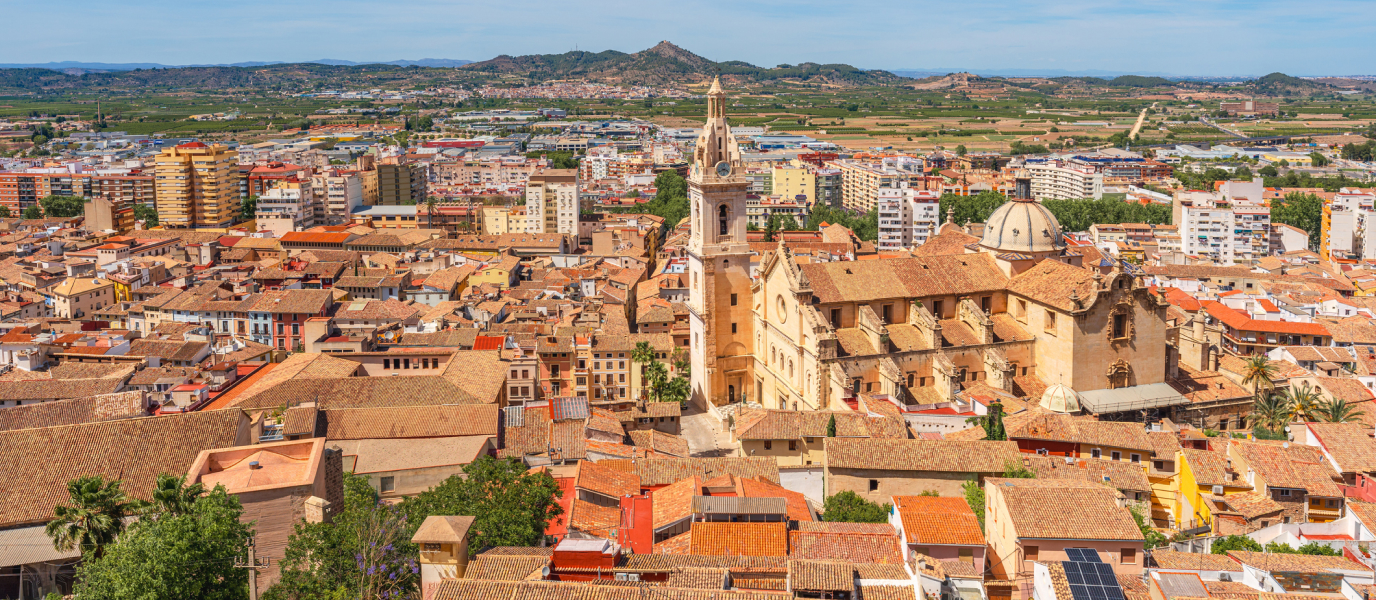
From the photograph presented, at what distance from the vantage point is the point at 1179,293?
74938mm

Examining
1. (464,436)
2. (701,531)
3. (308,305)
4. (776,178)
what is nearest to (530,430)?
(464,436)

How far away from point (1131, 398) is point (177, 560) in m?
38.9

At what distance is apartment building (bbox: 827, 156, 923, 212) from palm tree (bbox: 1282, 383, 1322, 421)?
96594mm

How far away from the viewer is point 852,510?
3453 cm

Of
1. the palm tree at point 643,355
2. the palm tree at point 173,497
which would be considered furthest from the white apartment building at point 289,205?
the palm tree at point 173,497

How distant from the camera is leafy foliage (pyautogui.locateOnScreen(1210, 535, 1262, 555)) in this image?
3067 cm

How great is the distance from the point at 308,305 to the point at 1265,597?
212ft

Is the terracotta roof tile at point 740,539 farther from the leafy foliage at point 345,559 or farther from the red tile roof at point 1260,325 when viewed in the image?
the red tile roof at point 1260,325

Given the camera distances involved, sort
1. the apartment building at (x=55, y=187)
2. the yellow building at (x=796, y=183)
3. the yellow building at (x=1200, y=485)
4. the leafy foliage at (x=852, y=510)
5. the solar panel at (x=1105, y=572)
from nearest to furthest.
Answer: the solar panel at (x=1105, y=572) → the leafy foliage at (x=852, y=510) → the yellow building at (x=1200, y=485) → the apartment building at (x=55, y=187) → the yellow building at (x=796, y=183)

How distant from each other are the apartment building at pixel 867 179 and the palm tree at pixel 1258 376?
306 ft

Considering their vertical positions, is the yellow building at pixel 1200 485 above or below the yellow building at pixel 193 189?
below

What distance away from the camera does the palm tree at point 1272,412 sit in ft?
Answer: 159

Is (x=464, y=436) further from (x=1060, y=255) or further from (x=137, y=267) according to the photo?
(x=137, y=267)

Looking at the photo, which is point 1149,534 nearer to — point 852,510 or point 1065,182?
point 852,510
